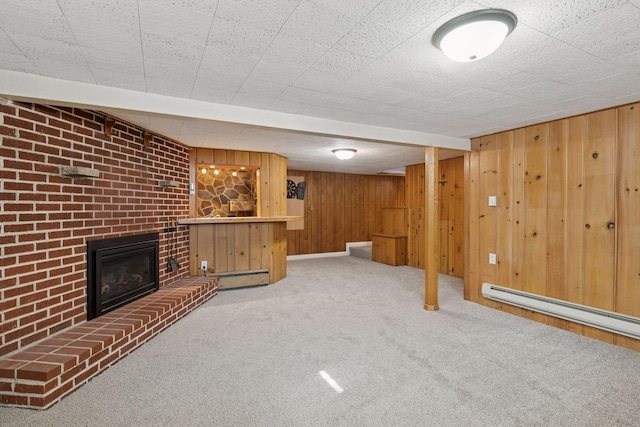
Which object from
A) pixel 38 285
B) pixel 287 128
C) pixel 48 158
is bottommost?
pixel 38 285

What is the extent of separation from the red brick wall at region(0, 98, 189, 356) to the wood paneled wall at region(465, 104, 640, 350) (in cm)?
399

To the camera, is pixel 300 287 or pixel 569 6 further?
pixel 300 287

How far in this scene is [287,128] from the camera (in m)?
2.76

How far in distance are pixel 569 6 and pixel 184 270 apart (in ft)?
14.6

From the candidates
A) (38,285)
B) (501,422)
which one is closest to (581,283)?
(501,422)

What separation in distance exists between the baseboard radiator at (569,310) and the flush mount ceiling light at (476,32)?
2.61m

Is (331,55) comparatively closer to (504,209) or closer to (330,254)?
(504,209)

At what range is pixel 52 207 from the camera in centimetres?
228

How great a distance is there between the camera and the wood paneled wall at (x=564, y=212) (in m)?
2.55

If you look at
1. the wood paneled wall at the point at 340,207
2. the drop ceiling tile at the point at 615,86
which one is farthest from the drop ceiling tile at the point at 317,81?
the wood paneled wall at the point at 340,207

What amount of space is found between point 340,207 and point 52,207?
5893mm

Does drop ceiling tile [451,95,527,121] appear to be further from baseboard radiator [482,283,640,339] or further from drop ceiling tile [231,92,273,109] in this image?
baseboard radiator [482,283,640,339]

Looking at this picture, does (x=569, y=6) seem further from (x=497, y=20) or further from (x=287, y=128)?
(x=287, y=128)

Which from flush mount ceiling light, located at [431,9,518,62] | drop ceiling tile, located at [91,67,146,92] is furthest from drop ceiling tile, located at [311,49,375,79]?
drop ceiling tile, located at [91,67,146,92]
